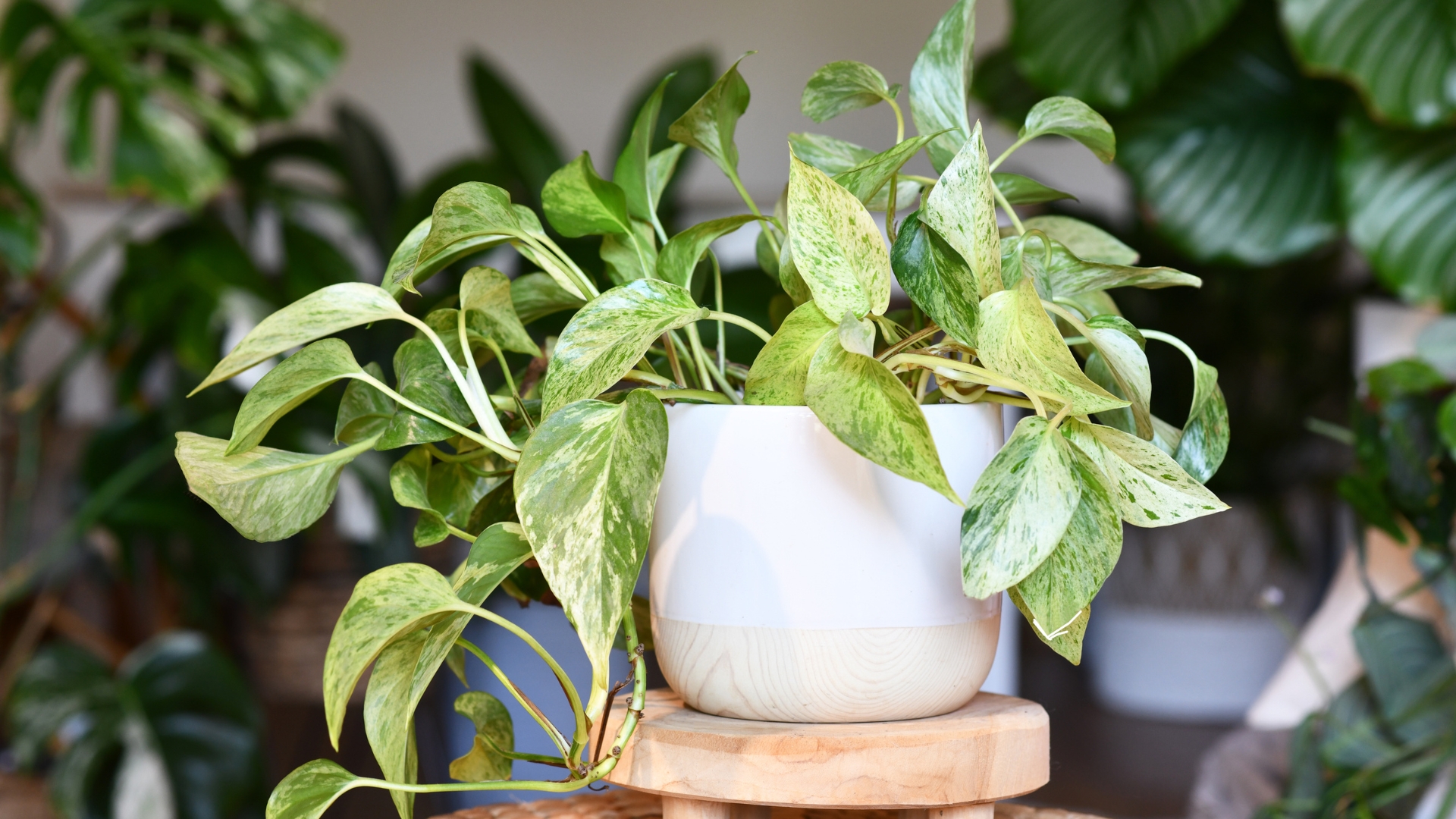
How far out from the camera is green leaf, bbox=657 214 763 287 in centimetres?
40

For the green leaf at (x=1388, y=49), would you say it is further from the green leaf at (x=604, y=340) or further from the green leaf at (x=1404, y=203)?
the green leaf at (x=604, y=340)

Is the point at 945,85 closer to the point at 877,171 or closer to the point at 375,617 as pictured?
the point at 877,171

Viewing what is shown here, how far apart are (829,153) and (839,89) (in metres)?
0.03

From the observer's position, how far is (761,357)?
0.37 meters

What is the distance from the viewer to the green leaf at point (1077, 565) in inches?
13.1

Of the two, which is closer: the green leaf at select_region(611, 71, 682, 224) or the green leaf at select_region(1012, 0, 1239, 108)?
the green leaf at select_region(611, 71, 682, 224)

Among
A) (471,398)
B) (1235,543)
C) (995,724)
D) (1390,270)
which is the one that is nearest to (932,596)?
(995,724)

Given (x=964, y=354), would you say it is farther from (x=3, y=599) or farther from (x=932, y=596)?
(x=3, y=599)

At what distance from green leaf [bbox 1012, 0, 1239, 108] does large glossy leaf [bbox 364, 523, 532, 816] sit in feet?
4.28

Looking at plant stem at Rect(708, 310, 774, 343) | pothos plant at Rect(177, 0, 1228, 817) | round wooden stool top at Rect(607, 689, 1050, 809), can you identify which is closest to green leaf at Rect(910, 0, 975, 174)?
pothos plant at Rect(177, 0, 1228, 817)

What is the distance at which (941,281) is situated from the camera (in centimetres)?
35

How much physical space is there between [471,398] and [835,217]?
140 mm

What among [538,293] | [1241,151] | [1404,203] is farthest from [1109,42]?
[538,293]

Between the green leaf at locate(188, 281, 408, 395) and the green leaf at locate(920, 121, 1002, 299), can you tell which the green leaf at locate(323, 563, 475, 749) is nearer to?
the green leaf at locate(188, 281, 408, 395)
